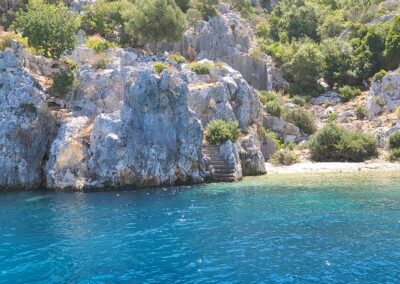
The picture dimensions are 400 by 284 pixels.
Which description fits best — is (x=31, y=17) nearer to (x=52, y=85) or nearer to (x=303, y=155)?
(x=52, y=85)

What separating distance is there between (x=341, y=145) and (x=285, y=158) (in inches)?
263

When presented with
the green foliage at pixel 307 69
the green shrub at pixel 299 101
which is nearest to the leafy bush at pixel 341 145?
the green shrub at pixel 299 101

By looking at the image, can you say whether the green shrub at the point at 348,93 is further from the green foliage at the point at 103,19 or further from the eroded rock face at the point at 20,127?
the eroded rock face at the point at 20,127

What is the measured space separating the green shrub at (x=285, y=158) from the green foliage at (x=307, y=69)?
2369 centimetres

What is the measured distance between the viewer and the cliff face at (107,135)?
37.3 m

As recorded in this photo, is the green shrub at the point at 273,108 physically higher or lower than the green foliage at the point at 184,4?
lower

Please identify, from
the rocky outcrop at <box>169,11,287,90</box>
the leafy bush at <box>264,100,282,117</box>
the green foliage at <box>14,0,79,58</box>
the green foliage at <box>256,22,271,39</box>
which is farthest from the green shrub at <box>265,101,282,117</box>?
the green foliage at <box>256,22,271,39</box>

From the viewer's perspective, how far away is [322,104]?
67625 millimetres

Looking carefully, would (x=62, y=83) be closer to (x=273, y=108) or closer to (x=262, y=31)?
(x=273, y=108)

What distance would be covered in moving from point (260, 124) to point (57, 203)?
2970 centimetres

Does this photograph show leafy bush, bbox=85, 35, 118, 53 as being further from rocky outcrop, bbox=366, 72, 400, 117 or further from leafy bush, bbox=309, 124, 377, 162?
rocky outcrop, bbox=366, 72, 400, 117

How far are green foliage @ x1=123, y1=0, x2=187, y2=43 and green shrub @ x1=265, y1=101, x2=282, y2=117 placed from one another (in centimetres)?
1560

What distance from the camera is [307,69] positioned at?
236 ft

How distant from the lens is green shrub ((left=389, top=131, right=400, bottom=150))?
49.8 meters
